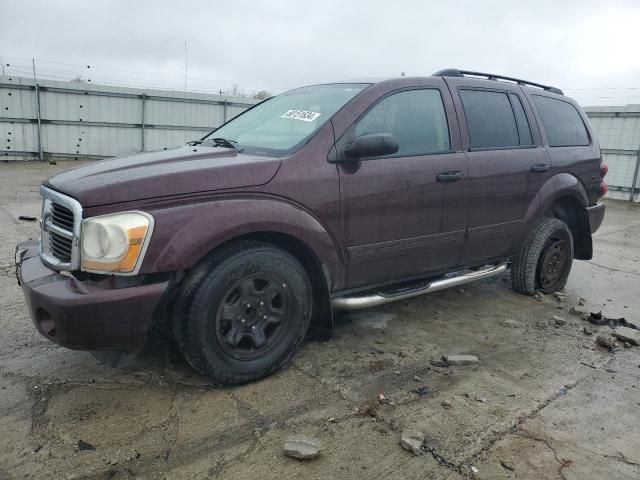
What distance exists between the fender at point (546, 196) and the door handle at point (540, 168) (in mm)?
127

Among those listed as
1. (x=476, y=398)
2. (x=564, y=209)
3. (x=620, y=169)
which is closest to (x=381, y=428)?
(x=476, y=398)

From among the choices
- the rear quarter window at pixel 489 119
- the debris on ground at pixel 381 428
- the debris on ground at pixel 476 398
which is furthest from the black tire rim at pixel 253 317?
the rear quarter window at pixel 489 119

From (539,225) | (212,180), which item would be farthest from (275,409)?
(539,225)

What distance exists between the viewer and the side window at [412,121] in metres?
3.44

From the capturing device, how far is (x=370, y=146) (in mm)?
3084

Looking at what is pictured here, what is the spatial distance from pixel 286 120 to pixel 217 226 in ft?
3.99

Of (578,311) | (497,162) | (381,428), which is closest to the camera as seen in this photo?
A: (381,428)

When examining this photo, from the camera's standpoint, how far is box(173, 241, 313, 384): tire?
2.68 meters

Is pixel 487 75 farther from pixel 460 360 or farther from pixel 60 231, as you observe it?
pixel 60 231

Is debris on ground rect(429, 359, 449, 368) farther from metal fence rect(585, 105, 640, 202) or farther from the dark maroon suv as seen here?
metal fence rect(585, 105, 640, 202)

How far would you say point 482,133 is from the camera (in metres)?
4.02

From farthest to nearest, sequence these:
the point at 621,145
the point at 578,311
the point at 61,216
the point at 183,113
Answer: the point at 183,113 < the point at 621,145 < the point at 578,311 < the point at 61,216

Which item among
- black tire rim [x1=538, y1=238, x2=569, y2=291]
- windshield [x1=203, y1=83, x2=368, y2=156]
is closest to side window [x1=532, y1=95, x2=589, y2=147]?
black tire rim [x1=538, y1=238, x2=569, y2=291]

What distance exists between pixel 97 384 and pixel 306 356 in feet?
4.19
